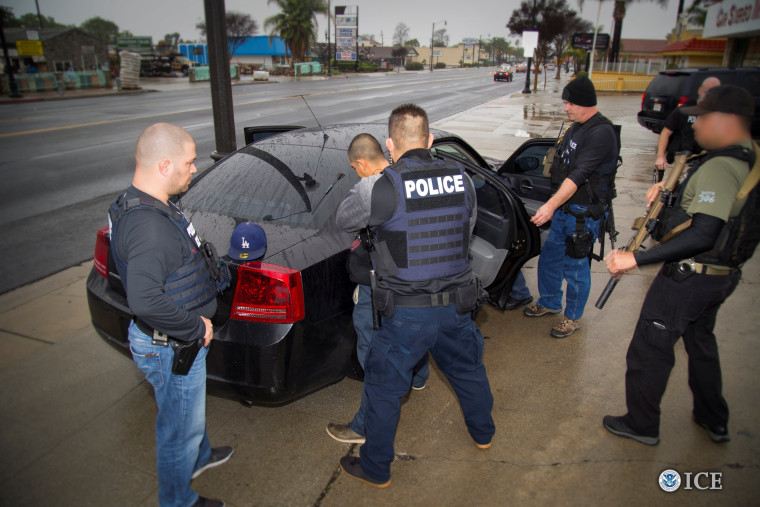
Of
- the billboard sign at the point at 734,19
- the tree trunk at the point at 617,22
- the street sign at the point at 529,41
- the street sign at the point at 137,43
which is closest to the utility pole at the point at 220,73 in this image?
the billboard sign at the point at 734,19

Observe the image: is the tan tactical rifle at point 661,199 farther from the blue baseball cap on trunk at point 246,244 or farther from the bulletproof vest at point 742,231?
the blue baseball cap on trunk at point 246,244

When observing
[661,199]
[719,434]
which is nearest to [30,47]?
[661,199]

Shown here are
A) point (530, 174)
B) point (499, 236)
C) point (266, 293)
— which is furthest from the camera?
point (530, 174)

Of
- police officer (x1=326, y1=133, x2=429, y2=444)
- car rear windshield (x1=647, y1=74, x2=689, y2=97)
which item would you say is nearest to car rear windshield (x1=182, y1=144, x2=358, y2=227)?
police officer (x1=326, y1=133, x2=429, y2=444)

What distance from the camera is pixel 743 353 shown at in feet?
11.2

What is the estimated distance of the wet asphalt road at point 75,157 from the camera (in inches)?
215

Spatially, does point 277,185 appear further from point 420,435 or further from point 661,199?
Answer: point 661,199

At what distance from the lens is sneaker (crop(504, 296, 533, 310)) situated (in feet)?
13.5

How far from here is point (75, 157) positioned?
33.7ft

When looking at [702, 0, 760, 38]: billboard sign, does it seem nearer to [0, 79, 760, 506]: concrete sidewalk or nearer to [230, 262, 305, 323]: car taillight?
[0, 79, 760, 506]: concrete sidewalk

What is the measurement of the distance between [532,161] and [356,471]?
3.31 metres

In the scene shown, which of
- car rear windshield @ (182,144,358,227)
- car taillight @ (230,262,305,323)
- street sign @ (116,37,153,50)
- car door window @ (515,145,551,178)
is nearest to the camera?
car taillight @ (230,262,305,323)

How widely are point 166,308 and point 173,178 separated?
1.59ft

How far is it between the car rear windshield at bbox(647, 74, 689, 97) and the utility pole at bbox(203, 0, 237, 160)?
1077 centimetres
